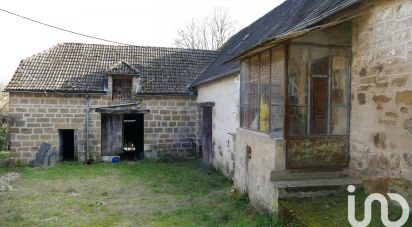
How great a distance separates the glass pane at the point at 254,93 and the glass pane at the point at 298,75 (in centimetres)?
106

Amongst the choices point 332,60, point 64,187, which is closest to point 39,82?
point 64,187

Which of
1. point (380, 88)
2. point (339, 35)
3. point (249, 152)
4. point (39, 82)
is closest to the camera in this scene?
point (380, 88)

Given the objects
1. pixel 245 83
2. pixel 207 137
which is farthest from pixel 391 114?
pixel 207 137

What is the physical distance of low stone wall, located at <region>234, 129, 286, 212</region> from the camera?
4.90 m

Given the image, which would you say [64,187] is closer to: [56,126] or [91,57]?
[56,126]

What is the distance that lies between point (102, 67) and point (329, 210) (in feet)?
36.6

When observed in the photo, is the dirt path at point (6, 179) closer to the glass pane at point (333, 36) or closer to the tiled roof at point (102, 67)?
the tiled roof at point (102, 67)

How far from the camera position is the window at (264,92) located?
201 inches

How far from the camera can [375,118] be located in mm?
4410

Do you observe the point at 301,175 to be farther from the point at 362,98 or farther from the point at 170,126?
the point at 170,126

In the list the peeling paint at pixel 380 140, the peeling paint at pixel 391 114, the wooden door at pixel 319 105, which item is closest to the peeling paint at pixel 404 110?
the peeling paint at pixel 391 114

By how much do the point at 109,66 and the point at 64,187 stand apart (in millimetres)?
5989

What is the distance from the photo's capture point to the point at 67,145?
43.3 feet

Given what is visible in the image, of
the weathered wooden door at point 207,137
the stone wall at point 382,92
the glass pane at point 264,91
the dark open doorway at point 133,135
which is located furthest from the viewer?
the dark open doorway at point 133,135
